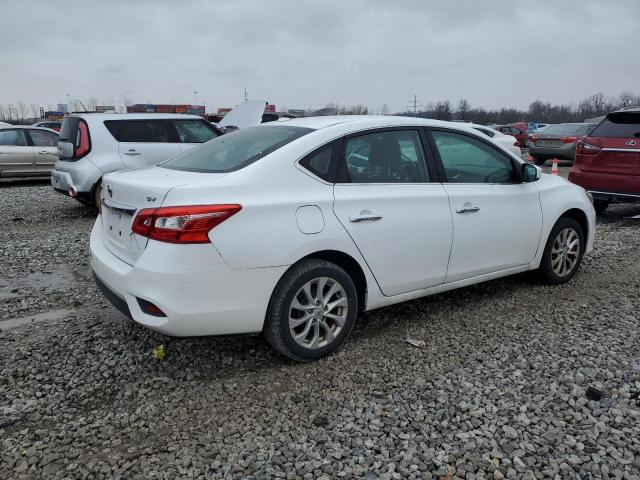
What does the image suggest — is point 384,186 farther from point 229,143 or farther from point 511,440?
point 511,440

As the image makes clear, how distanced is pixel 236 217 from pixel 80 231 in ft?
17.5

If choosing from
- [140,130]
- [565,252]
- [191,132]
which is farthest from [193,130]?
[565,252]

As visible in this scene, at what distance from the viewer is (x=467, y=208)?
159 inches

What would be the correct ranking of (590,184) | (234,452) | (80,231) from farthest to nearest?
(590,184), (80,231), (234,452)

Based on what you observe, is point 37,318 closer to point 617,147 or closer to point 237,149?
point 237,149

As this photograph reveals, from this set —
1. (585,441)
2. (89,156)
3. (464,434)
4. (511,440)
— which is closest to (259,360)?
(464,434)

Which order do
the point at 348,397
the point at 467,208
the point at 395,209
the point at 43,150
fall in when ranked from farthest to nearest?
the point at 43,150 < the point at 467,208 < the point at 395,209 < the point at 348,397

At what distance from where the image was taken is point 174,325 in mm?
2959

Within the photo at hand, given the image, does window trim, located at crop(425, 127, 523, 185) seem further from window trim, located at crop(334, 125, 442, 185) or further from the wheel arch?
the wheel arch

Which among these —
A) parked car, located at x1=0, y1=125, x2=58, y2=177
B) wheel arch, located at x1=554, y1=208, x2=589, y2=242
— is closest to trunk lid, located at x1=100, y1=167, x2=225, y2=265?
wheel arch, located at x1=554, y1=208, x2=589, y2=242

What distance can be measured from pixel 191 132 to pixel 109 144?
1.40 metres

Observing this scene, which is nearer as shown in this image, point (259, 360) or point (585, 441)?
point (585, 441)

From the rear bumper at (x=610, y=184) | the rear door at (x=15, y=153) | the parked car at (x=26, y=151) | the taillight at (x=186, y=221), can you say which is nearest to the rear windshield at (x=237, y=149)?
the taillight at (x=186, y=221)

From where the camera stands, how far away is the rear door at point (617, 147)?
7641mm
